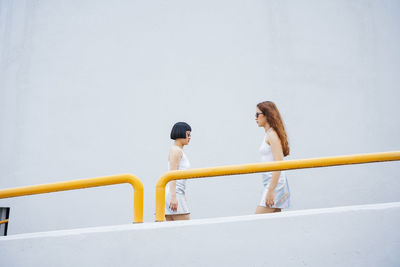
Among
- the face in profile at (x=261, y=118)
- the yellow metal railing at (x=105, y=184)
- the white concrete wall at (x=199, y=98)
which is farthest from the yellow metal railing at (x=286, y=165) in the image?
the white concrete wall at (x=199, y=98)

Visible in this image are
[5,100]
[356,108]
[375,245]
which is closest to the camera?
[375,245]

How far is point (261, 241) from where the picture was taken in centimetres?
206

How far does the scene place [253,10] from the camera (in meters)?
5.18

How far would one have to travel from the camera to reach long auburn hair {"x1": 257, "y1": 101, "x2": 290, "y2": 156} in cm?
276

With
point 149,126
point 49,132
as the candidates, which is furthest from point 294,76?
point 49,132

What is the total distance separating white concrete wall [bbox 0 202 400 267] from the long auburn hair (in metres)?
0.77

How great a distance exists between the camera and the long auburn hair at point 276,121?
2.76m

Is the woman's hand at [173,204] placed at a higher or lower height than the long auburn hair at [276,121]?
lower

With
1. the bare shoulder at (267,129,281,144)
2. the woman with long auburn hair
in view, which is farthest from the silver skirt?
the bare shoulder at (267,129,281,144)

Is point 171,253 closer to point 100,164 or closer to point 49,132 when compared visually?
point 100,164

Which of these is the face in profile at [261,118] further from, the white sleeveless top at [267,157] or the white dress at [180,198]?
the white dress at [180,198]

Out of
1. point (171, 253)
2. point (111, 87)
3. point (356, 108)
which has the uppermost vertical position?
point (111, 87)

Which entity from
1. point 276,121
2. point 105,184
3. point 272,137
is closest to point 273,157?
point 272,137

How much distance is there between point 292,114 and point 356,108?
95 cm
